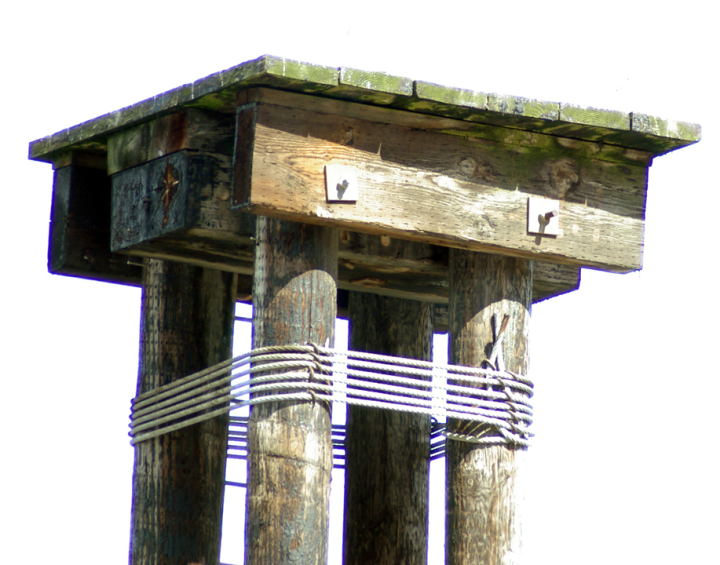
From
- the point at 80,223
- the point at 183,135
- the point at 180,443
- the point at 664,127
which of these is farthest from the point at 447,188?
the point at 80,223

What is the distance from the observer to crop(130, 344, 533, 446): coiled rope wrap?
204 inches

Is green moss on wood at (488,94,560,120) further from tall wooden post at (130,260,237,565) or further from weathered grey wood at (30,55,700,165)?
tall wooden post at (130,260,237,565)

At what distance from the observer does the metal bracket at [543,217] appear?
558 cm

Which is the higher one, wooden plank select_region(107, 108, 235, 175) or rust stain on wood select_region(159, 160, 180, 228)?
wooden plank select_region(107, 108, 235, 175)

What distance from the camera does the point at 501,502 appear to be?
5.50 metres

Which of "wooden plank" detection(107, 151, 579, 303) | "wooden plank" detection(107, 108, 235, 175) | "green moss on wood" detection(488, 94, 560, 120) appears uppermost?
"green moss on wood" detection(488, 94, 560, 120)

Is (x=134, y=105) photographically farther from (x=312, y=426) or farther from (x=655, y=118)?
(x=655, y=118)

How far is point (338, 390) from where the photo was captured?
525 centimetres

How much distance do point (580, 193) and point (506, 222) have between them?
347 millimetres

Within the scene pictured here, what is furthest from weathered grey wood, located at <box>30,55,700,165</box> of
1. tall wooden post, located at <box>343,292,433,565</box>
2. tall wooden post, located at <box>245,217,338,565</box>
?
tall wooden post, located at <box>343,292,433,565</box>

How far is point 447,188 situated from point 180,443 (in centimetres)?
147

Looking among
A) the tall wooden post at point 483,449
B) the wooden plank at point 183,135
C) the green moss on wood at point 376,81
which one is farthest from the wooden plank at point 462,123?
the tall wooden post at point 483,449

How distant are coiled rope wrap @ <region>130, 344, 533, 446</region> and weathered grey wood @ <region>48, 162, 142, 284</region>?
2.14 ft

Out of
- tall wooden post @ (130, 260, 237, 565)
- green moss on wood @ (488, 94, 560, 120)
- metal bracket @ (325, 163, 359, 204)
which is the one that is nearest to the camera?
metal bracket @ (325, 163, 359, 204)
